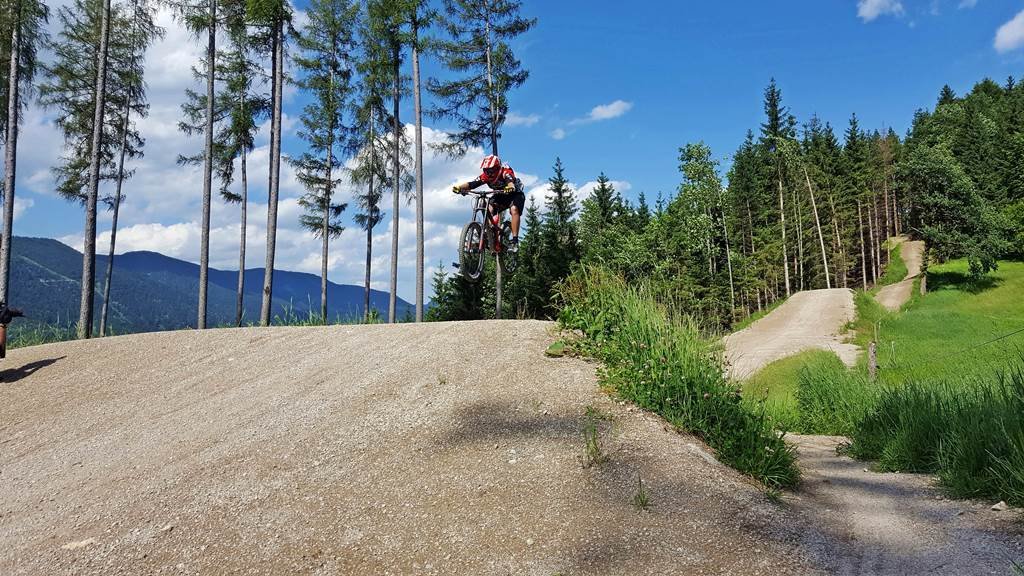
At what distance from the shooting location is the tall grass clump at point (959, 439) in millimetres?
4086

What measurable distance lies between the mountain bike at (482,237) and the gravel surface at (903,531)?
20.8 ft

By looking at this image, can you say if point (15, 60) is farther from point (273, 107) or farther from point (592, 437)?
point (592, 437)

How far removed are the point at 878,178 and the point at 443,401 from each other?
7647 centimetres

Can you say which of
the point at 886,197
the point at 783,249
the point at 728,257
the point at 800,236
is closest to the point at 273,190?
the point at 728,257

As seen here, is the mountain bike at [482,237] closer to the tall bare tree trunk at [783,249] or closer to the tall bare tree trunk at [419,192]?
the tall bare tree trunk at [419,192]

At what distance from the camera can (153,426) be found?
661 centimetres

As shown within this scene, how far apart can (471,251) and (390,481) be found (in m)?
5.88

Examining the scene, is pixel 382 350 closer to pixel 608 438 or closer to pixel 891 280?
pixel 608 438

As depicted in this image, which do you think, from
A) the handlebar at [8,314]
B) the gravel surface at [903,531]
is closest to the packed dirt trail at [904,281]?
the gravel surface at [903,531]

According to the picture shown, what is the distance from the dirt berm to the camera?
344 centimetres

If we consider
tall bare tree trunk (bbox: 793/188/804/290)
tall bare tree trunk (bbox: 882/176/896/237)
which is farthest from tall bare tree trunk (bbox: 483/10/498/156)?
tall bare tree trunk (bbox: 882/176/896/237)

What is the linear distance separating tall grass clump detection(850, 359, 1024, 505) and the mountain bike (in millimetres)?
6411

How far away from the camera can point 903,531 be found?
3.64 m

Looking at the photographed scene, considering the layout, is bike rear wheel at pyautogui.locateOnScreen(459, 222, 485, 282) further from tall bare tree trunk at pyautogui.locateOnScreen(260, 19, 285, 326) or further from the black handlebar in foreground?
tall bare tree trunk at pyautogui.locateOnScreen(260, 19, 285, 326)
